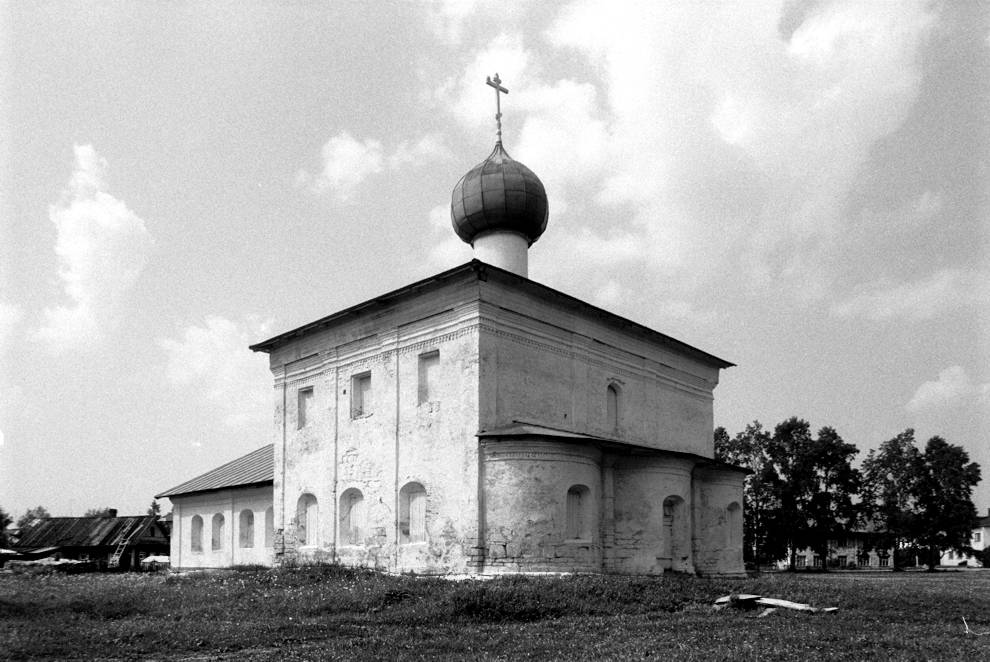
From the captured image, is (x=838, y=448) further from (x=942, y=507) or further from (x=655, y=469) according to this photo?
(x=655, y=469)

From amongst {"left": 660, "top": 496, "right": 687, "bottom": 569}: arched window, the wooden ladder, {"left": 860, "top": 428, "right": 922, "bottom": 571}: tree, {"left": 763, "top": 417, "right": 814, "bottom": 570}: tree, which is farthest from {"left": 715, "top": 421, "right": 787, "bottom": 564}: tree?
the wooden ladder

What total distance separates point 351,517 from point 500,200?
330 inches

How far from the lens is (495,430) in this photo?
59.3 ft

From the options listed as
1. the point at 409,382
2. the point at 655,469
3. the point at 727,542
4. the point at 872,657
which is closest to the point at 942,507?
the point at 727,542

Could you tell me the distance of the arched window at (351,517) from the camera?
20.6 meters

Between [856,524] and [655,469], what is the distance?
1233 inches

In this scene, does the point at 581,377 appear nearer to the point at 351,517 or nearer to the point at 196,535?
the point at 351,517

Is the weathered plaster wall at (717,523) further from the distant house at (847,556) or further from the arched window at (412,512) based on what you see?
the distant house at (847,556)

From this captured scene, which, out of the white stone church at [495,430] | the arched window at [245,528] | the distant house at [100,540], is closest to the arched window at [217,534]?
the arched window at [245,528]

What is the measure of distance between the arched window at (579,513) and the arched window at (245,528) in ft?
41.9

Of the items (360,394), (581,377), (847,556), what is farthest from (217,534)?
(847,556)

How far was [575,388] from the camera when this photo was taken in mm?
20312

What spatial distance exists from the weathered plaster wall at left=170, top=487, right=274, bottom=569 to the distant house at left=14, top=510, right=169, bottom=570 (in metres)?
11.5

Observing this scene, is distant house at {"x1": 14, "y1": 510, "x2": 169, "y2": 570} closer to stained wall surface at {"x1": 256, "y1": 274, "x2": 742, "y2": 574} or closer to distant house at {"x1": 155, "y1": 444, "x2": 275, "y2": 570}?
distant house at {"x1": 155, "y1": 444, "x2": 275, "y2": 570}
